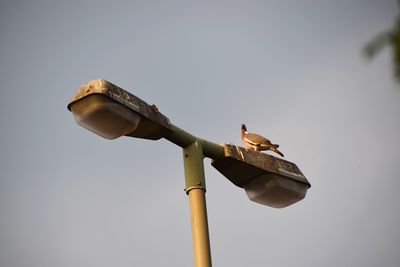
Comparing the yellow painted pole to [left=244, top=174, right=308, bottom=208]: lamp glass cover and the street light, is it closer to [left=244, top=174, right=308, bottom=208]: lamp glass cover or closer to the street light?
the street light

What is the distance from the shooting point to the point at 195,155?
461 centimetres

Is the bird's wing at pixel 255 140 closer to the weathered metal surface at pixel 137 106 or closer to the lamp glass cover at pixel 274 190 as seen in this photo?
the lamp glass cover at pixel 274 190

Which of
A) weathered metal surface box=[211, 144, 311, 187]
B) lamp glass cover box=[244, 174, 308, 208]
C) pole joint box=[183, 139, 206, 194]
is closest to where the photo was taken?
pole joint box=[183, 139, 206, 194]

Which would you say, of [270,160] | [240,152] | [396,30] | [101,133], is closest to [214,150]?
[240,152]

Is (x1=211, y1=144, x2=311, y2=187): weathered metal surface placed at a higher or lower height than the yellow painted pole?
higher

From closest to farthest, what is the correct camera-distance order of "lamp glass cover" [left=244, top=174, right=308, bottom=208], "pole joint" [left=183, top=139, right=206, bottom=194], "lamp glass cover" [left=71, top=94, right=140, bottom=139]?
"lamp glass cover" [left=71, top=94, right=140, bottom=139] → "pole joint" [left=183, top=139, right=206, bottom=194] → "lamp glass cover" [left=244, top=174, right=308, bottom=208]

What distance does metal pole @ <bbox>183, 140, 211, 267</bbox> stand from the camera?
4.19m

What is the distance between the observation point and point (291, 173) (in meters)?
5.27

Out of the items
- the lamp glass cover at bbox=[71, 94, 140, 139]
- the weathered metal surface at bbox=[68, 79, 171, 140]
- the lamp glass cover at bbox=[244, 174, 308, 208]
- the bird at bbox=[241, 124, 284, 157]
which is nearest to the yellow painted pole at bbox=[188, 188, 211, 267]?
the weathered metal surface at bbox=[68, 79, 171, 140]

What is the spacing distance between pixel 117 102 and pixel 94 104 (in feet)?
0.50

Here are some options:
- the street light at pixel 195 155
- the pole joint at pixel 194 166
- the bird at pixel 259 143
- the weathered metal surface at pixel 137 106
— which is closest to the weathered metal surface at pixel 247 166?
the street light at pixel 195 155

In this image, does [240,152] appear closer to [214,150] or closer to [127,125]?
[214,150]

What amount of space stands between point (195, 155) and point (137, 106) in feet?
1.97

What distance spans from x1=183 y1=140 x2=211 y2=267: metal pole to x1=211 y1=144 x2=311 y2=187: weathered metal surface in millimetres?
348
